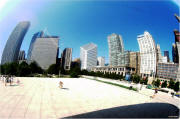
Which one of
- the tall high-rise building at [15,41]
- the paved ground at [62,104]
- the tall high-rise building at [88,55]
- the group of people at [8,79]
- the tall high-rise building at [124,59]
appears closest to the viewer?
the tall high-rise building at [15,41]

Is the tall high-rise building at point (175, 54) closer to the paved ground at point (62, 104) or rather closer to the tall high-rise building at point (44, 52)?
the paved ground at point (62, 104)

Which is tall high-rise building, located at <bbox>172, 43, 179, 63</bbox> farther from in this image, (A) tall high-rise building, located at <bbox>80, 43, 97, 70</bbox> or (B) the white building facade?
(B) the white building facade

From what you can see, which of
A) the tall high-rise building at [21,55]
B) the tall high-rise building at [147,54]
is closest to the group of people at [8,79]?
the tall high-rise building at [21,55]

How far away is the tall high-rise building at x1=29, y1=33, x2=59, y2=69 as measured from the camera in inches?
102

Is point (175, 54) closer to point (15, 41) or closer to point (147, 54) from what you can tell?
point (147, 54)

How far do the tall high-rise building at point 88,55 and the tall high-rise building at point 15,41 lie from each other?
1485mm

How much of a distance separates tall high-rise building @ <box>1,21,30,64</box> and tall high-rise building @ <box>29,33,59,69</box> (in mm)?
319

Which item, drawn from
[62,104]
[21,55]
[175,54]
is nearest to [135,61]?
[175,54]

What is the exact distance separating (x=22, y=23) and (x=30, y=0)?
0.54m

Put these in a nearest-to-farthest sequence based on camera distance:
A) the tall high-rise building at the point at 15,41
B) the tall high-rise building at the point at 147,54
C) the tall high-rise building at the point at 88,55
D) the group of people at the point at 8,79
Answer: the tall high-rise building at the point at 15,41
the tall high-rise building at the point at 147,54
the tall high-rise building at the point at 88,55
the group of people at the point at 8,79

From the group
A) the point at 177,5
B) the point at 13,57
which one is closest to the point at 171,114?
the point at 177,5

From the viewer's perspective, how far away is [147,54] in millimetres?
2408

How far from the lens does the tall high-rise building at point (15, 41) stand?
1995mm

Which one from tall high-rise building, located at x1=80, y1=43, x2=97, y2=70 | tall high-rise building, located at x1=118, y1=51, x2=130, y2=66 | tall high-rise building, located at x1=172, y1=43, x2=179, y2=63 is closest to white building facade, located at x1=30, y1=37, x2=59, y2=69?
tall high-rise building, located at x1=80, y1=43, x2=97, y2=70
